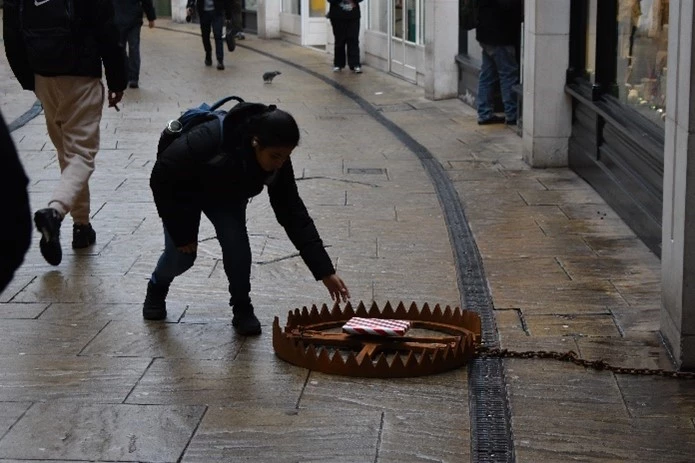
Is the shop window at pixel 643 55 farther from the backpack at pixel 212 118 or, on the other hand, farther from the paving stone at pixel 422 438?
the paving stone at pixel 422 438

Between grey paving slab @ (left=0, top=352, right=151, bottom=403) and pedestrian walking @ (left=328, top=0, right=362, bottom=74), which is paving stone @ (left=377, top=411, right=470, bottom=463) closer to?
grey paving slab @ (left=0, top=352, right=151, bottom=403)

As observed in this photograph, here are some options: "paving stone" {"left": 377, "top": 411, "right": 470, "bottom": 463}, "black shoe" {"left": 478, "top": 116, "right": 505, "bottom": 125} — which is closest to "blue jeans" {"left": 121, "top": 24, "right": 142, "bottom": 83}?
"black shoe" {"left": 478, "top": 116, "right": 505, "bottom": 125}

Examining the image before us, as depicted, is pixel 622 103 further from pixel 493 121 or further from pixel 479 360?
pixel 493 121

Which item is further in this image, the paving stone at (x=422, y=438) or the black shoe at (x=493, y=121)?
the black shoe at (x=493, y=121)

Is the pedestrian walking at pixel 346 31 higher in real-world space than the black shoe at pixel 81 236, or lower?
higher

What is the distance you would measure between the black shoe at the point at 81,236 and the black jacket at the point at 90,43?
2.94 feet

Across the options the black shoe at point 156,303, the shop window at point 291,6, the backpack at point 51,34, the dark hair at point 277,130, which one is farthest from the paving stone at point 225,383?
the shop window at point 291,6

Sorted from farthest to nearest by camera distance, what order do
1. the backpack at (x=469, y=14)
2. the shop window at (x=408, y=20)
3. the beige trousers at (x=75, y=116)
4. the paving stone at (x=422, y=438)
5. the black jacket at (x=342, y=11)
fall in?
the black jacket at (x=342, y=11) → the shop window at (x=408, y=20) → the backpack at (x=469, y=14) → the beige trousers at (x=75, y=116) → the paving stone at (x=422, y=438)

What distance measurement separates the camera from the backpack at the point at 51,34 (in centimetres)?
731

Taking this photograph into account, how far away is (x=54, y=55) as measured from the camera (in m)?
7.33

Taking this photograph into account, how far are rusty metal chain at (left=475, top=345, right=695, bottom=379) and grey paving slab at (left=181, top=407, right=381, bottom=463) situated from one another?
882 millimetres

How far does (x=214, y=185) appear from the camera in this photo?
569cm

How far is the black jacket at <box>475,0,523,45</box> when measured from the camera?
12828mm

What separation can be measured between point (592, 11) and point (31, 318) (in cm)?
541
